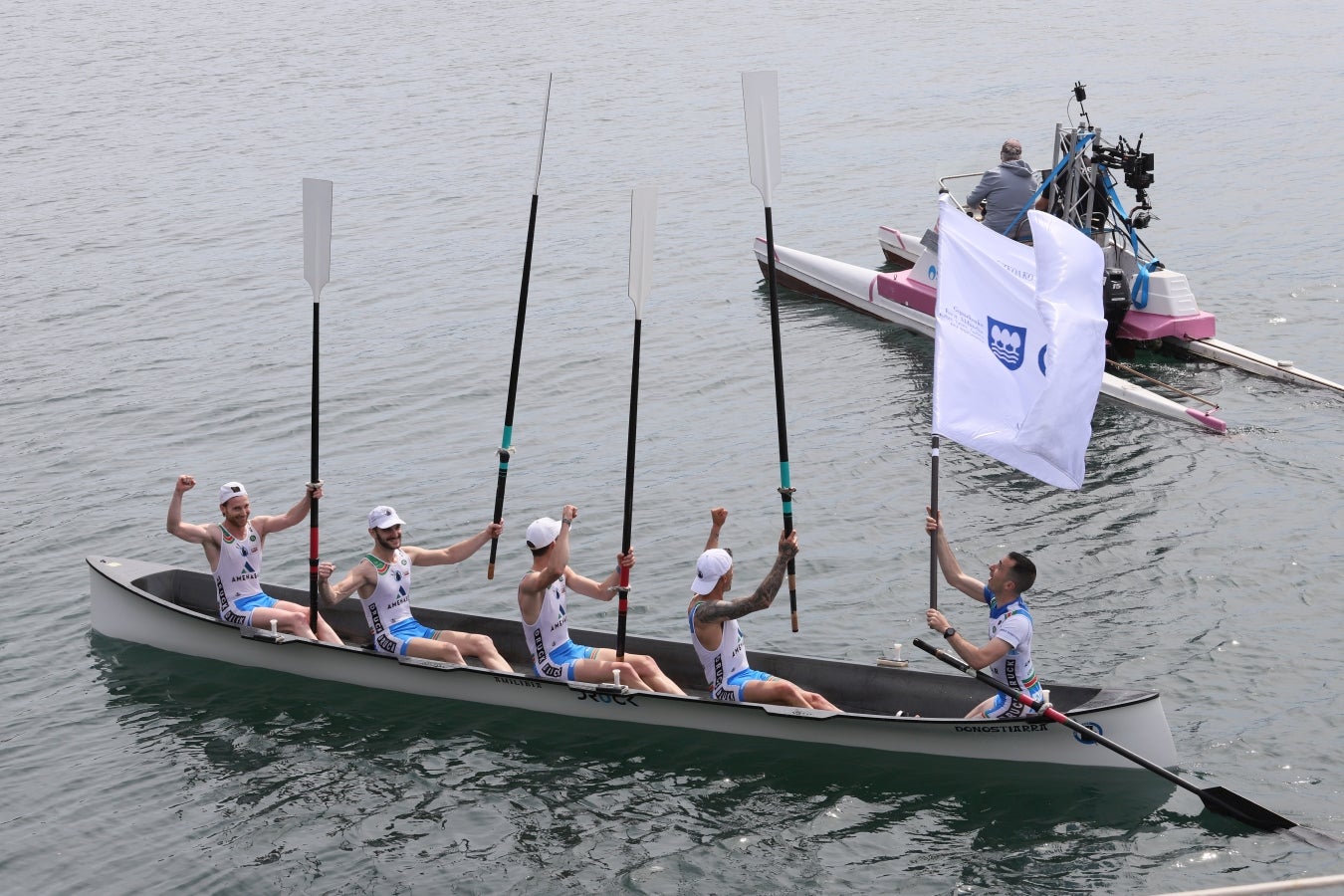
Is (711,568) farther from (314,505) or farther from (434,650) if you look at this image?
(314,505)

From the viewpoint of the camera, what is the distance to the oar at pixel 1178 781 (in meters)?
11.4

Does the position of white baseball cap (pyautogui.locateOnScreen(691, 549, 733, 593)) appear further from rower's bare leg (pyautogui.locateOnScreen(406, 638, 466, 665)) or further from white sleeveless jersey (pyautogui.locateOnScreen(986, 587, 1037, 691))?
rower's bare leg (pyautogui.locateOnScreen(406, 638, 466, 665))

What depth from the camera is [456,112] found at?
128 ft

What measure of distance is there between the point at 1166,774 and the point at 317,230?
8.85 meters

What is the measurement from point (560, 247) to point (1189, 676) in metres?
18.3

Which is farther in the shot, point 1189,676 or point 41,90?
point 41,90

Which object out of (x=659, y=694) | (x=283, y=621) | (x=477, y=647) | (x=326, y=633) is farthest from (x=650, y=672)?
(x=283, y=621)

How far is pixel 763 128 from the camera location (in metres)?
12.6

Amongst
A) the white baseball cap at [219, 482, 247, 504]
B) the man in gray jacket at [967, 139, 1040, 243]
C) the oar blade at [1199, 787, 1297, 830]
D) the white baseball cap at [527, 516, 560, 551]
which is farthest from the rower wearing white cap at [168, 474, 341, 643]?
the man in gray jacket at [967, 139, 1040, 243]

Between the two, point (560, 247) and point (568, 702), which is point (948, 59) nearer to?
point (560, 247)

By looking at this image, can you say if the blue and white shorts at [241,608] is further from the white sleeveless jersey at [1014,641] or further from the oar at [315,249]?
the white sleeveless jersey at [1014,641]

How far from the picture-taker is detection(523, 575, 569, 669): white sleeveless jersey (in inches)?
530

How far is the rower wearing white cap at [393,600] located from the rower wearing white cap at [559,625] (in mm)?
553

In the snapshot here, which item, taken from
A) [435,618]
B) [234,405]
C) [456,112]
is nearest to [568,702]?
[435,618]
